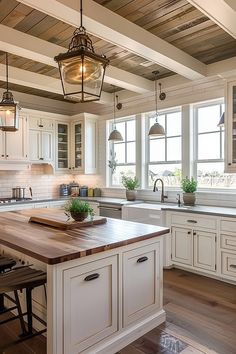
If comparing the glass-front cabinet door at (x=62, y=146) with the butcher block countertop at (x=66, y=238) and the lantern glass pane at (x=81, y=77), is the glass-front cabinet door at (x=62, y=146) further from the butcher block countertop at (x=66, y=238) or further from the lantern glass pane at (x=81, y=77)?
the lantern glass pane at (x=81, y=77)

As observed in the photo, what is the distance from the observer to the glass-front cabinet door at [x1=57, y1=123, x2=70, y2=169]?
5605mm

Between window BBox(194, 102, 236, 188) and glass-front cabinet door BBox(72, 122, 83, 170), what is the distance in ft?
7.48

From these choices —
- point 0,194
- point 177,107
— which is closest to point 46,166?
point 0,194

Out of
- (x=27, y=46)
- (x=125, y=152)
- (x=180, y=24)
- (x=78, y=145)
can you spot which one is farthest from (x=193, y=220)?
(x=78, y=145)

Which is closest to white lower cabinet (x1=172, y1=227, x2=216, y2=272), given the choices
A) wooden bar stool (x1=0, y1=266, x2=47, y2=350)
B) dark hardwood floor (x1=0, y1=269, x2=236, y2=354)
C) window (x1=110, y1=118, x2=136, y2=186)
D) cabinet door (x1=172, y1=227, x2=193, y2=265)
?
cabinet door (x1=172, y1=227, x2=193, y2=265)

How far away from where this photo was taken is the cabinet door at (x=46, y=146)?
5281 mm

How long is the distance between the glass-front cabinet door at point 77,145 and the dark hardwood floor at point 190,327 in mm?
3096

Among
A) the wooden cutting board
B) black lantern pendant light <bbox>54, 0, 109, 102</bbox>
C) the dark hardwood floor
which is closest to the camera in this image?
black lantern pendant light <bbox>54, 0, 109, 102</bbox>

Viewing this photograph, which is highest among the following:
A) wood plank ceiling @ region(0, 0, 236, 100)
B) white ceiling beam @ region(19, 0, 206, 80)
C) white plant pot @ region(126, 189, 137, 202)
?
wood plank ceiling @ region(0, 0, 236, 100)

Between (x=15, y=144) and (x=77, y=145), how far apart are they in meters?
1.28

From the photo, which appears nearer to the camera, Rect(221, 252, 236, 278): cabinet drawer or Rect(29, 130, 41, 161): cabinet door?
Rect(221, 252, 236, 278): cabinet drawer

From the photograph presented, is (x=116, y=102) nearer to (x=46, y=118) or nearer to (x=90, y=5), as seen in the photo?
(x=46, y=118)

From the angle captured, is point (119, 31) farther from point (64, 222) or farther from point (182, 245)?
point (182, 245)

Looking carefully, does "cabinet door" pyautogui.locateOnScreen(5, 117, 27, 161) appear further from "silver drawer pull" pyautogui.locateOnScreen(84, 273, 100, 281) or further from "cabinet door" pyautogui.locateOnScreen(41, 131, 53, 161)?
"silver drawer pull" pyautogui.locateOnScreen(84, 273, 100, 281)
